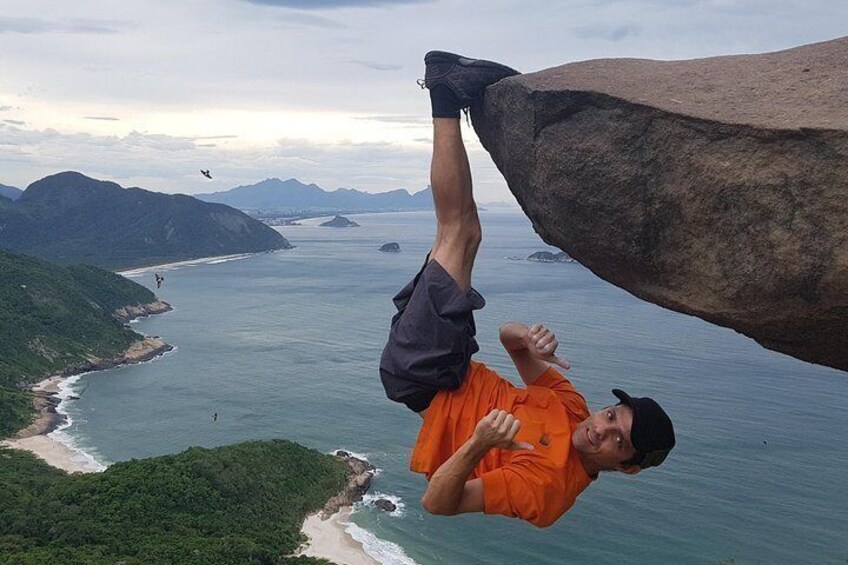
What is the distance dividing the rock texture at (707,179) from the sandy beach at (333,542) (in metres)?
21.3

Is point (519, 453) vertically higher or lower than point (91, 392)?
higher

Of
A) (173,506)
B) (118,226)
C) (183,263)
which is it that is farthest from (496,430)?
(118,226)

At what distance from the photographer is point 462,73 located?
4938mm

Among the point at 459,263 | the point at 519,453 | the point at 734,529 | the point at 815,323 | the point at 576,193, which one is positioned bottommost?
the point at 734,529

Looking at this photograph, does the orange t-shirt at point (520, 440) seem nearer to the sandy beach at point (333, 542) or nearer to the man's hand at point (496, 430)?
the man's hand at point (496, 430)

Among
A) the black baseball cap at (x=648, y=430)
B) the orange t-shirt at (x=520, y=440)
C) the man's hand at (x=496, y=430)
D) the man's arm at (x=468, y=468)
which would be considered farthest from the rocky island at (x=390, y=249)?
the man's hand at (x=496, y=430)

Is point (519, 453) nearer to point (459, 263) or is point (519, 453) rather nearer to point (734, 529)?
point (459, 263)

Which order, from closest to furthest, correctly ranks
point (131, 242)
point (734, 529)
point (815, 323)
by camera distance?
1. point (815, 323)
2. point (734, 529)
3. point (131, 242)

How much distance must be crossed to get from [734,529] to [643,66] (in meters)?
25.2

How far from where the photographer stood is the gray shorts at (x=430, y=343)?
4.28m

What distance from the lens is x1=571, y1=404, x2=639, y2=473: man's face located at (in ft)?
12.7

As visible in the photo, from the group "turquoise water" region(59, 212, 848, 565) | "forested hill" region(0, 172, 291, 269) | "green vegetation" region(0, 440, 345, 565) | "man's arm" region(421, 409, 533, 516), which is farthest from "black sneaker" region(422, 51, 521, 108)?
"forested hill" region(0, 172, 291, 269)

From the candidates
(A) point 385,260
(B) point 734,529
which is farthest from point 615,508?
(A) point 385,260

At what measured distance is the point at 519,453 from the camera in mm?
3916
